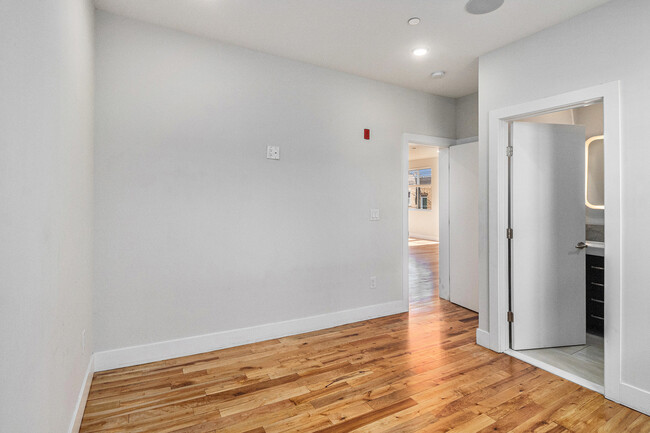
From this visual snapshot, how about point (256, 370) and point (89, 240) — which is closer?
point (89, 240)

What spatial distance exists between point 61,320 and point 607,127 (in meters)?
3.45

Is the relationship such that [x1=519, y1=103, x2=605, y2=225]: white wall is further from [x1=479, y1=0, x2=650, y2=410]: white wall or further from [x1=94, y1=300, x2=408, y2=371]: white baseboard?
[x1=94, y1=300, x2=408, y2=371]: white baseboard

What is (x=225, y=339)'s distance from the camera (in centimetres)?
302

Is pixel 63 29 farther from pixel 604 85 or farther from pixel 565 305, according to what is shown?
pixel 565 305

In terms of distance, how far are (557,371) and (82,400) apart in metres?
3.38

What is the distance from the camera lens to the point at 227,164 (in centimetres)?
303

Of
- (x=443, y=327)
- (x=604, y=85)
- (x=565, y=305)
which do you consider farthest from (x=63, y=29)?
(x=565, y=305)

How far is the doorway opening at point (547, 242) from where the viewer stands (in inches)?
117

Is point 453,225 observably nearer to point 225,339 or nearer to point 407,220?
point 407,220

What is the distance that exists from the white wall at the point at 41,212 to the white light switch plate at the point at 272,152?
58.9 inches

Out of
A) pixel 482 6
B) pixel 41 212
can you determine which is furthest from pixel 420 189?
pixel 41 212

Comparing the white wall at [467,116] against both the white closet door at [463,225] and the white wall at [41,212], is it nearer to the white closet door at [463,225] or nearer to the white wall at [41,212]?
Result: the white closet door at [463,225]

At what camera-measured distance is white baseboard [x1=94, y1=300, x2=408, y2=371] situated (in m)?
2.62

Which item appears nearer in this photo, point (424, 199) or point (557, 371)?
point (557, 371)
